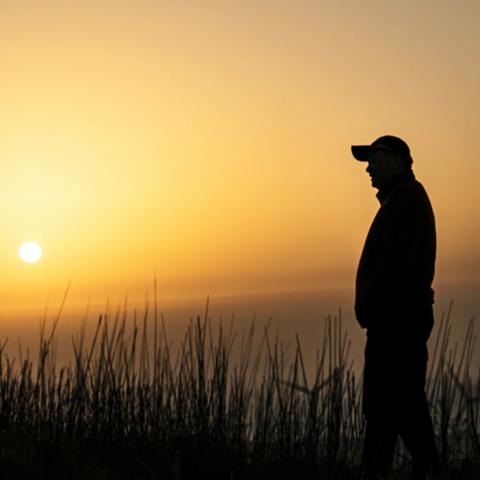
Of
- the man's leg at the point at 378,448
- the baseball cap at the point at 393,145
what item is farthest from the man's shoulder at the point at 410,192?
the man's leg at the point at 378,448

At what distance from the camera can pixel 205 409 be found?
3.41m

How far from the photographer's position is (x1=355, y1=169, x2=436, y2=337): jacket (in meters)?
2.60

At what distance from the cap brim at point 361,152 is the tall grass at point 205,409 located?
73cm

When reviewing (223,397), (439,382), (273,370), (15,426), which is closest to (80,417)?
(15,426)

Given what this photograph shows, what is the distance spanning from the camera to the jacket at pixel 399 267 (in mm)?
2600

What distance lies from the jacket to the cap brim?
0.22m

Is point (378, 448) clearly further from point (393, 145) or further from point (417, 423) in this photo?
point (393, 145)

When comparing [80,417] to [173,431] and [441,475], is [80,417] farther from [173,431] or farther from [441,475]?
[441,475]

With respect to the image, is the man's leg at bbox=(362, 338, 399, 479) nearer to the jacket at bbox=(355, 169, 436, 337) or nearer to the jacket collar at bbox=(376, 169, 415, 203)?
the jacket at bbox=(355, 169, 436, 337)

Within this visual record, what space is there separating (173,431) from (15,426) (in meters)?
0.74

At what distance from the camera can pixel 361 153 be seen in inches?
111

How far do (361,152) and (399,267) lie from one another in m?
0.47

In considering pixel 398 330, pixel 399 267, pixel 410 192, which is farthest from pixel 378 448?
pixel 410 192

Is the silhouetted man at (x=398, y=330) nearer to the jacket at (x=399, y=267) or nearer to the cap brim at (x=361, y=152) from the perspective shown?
the jacket at (x=399, y=267)
